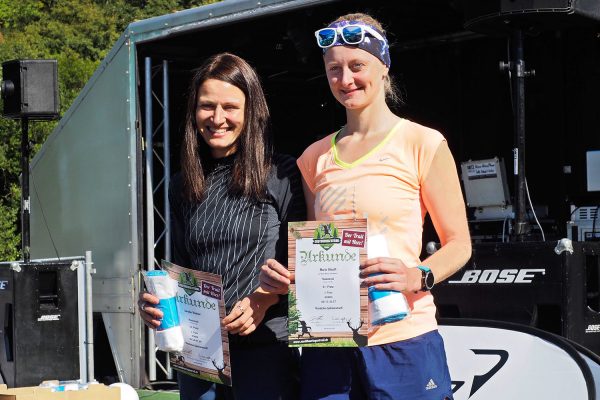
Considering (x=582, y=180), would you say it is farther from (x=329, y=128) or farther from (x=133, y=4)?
(x=133, y=4)

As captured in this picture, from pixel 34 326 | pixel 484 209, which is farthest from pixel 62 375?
pixel 484 209

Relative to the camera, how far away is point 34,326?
275 inches

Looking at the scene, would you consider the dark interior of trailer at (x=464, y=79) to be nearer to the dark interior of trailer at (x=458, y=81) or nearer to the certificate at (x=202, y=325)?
the dark interior of trailer at (x=458, y=81)

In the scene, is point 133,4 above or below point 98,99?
above

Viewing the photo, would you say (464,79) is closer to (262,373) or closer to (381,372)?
(262,373)

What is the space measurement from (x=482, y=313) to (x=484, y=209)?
8.96ft

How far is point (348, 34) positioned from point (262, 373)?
2.82 ft

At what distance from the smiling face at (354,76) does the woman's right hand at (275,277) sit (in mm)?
424

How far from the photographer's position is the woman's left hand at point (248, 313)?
2412mm

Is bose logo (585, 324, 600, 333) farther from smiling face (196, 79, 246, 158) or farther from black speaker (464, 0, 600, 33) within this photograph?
smiling face (196, 79, 246, 158)

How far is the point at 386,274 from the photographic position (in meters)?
2.19

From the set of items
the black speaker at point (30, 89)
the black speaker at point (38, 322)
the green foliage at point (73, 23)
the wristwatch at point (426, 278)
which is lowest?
the black speaker at point (38, 322)

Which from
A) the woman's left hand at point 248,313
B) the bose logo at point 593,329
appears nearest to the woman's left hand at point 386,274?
the woman's left hand at point 248,313

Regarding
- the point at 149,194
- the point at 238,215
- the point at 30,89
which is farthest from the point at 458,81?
the point at 238,215
